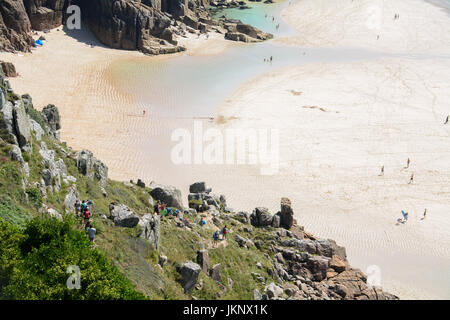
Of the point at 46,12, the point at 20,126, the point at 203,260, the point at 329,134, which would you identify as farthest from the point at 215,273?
the point at 46,12

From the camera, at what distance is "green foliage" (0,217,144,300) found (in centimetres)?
1115

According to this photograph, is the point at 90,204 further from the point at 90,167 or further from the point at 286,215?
the point at 286,215

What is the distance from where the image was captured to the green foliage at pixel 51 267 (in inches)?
439

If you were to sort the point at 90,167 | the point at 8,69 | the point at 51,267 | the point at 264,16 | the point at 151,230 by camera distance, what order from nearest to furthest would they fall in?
1. the point at 51,267
2. the point at 151,230
3. the point at 90,167
4. the point at 8,69
5. the point at 264,16

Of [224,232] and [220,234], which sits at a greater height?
[224,232]

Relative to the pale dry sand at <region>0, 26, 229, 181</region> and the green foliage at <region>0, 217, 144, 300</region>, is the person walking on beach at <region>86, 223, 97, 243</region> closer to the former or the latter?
the green foliage at <region>0, 217, 144, 300</region>

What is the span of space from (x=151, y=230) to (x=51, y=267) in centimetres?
596

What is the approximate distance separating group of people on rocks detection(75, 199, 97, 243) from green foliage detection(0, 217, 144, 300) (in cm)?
160

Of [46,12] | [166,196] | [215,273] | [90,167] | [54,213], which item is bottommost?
[215,273]

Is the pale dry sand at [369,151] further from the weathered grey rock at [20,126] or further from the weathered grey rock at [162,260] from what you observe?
the weathered grey rock at [20,126]

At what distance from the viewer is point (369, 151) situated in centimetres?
3988

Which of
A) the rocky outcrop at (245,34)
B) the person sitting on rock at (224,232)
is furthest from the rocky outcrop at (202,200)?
the rocky outcrop at (245,34)

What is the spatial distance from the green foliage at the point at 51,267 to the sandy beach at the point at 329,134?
19261 mm

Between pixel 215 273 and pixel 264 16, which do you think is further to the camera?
pixel 264 16
